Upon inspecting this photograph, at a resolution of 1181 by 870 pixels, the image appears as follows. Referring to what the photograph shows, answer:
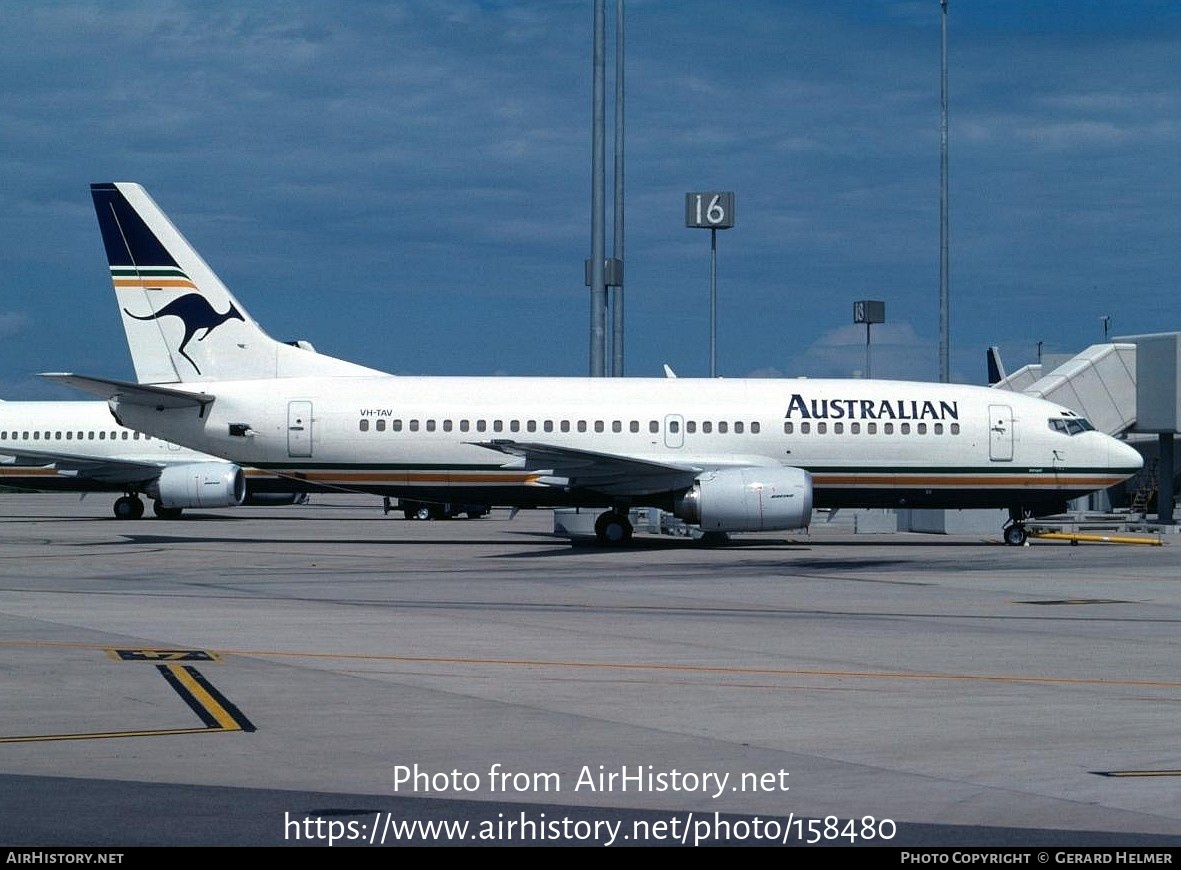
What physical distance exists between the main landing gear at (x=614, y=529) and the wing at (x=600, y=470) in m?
1.14

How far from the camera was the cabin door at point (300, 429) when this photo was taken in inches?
1423

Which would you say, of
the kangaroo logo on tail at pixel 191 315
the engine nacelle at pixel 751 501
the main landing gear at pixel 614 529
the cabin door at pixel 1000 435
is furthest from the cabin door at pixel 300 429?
the cabin door at pixel 1000 435

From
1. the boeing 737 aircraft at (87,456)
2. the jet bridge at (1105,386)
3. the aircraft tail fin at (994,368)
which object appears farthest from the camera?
the aircraft tail fin at (994,368)

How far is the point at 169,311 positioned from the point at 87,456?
1756 cm

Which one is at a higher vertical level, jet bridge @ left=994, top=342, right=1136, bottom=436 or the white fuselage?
jet bridge @ left=994, top=342, right=1136, bottom=436

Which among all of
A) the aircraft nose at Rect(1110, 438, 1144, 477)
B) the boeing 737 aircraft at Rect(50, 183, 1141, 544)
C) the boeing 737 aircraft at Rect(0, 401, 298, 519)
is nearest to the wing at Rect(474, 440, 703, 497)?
the boeing 737 aircraft at Rect(50, 183, 1141, 544)

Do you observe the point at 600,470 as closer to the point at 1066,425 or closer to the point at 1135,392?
the point at 1066,425

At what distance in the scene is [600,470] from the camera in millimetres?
34312

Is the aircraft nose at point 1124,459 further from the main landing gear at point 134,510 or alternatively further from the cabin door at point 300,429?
the main landing gear at point 134,510

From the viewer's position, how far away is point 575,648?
624 inches

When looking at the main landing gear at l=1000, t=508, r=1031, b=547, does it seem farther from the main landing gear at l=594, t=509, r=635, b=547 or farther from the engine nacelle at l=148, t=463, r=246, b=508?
the engine nacelle at l=148, t=463, r=246, b=508

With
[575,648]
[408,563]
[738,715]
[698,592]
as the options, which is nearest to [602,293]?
[408,563]

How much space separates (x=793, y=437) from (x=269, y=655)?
886 inches

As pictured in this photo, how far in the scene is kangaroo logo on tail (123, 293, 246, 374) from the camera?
37.8m
